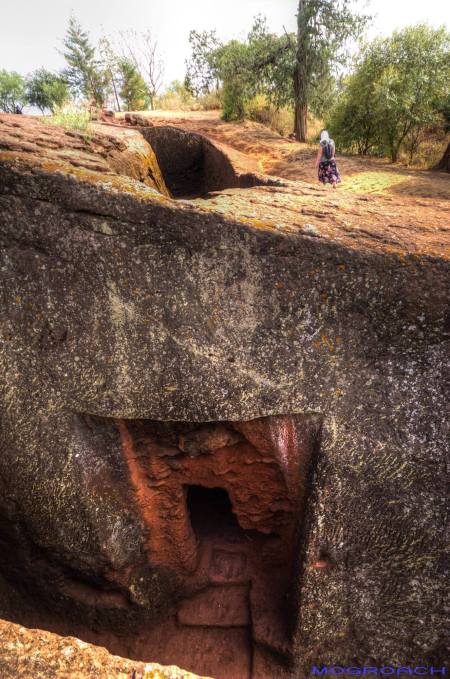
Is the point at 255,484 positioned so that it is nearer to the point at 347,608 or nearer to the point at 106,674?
the point at 347,608

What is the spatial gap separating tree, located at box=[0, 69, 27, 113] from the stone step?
29571 millimetres

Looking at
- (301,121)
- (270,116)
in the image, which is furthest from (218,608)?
(270,116)

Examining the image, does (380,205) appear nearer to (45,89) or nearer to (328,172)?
(328,172)

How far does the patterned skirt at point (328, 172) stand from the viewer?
5352 mm

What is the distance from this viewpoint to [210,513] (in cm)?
451

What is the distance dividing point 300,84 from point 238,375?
11961 mm

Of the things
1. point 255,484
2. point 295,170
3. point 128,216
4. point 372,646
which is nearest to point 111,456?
point 255,484

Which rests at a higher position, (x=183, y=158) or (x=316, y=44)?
(x=316, y=44)

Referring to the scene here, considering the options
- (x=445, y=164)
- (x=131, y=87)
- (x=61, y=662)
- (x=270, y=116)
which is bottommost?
(x=61, y=662)

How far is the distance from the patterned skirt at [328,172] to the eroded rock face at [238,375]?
282 cm

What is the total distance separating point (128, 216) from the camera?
7.70ft

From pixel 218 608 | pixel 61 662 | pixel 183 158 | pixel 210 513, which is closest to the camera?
pixel 61 662

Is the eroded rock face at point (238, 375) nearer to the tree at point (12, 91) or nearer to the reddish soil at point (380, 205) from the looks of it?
the reddish soil at point (380, 205)

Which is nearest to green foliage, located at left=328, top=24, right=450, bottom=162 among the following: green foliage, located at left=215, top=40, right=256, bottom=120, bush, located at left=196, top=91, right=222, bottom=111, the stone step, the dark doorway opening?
green foliage, located at left=215, top=40, right=256, bottom=120
